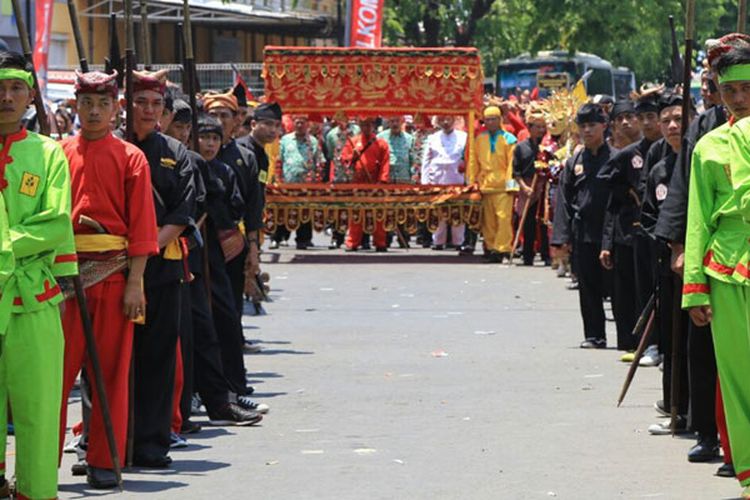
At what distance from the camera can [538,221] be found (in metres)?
25.0

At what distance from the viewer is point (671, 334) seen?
1114 centimetres

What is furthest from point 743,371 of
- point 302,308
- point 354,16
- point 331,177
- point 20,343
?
point 354,16

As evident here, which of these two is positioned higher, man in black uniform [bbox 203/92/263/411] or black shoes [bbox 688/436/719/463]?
man in black uniform [bbox 203/92/263/411]

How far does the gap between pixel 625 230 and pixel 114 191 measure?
6328mm

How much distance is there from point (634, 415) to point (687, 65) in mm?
2207

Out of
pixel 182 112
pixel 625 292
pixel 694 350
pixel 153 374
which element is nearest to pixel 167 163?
pixel 153 374

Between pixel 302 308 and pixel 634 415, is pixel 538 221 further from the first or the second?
pixel 634 415

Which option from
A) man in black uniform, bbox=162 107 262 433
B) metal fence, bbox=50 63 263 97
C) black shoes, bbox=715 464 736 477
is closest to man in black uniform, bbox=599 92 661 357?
man in black uniform, bbox=162 107 262 433

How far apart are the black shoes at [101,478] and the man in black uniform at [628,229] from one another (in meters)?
5.48

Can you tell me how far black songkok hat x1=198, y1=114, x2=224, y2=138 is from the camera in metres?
12.0

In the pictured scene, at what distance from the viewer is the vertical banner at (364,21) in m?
36.9

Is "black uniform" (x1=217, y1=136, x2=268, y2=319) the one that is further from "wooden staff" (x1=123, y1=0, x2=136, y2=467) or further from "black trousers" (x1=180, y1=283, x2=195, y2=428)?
"wooden staff" (x1=123, y1=0, x2=136, y2=467)

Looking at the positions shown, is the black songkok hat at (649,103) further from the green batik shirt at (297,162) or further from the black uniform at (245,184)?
the green batik shirt at (297,162)

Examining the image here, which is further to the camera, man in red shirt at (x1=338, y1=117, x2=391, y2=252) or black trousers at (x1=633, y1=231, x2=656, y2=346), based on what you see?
man in red shirt at (x1=338, y1=117, x2=391, y2=252)
